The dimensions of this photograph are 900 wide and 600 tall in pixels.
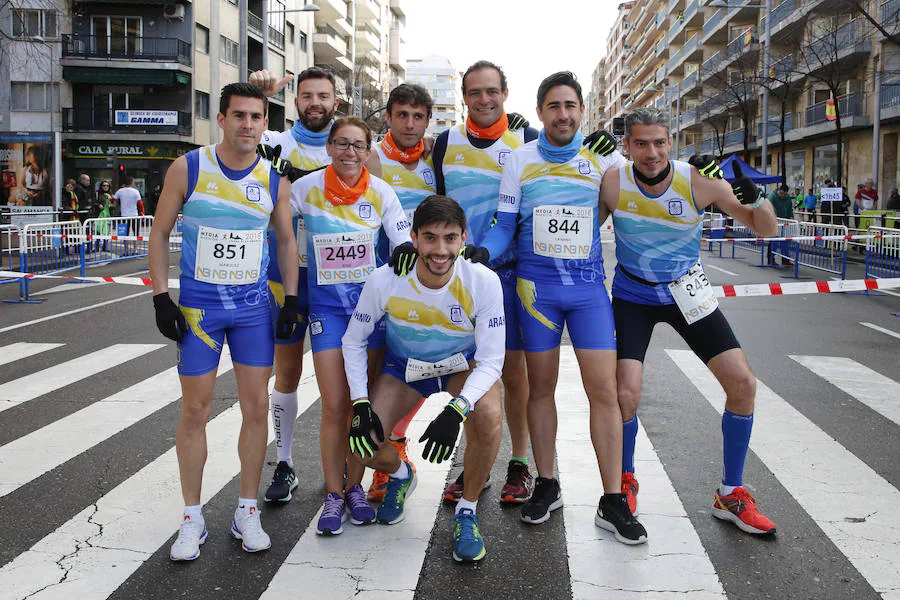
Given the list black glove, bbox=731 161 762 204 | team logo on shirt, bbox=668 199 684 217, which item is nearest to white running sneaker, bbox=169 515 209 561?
team logo on shirt, bbox=668 199 684 217

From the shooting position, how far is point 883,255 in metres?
15.5

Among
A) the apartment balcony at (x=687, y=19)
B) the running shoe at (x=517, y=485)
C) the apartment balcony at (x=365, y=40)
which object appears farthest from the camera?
the apartment balcony at (x=365, y=40)

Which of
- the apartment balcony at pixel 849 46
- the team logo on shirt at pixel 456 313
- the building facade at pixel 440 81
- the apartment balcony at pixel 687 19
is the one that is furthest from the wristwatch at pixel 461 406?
the building facade at pixel 440 81

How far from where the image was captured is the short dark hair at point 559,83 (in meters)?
4.43

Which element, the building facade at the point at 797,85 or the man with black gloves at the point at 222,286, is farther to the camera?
the building facade at the point at 797,85

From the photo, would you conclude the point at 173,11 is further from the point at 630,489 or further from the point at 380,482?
the point at 630,489

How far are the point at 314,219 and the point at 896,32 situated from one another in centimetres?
3027

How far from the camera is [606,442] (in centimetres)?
427

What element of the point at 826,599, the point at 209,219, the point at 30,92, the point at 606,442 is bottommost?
the point at 826,599

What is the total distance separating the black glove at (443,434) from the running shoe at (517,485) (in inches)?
33.1

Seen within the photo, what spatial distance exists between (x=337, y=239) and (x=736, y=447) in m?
2.31

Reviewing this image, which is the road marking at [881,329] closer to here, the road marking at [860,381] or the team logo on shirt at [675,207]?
the road marking at [860,381]

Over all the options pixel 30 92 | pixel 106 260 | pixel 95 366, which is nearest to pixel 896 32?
pixel 106 260

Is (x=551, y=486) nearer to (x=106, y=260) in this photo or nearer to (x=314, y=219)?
(x=314, y=219)
